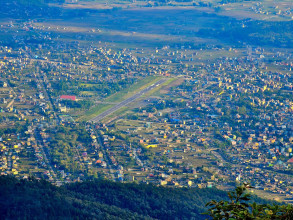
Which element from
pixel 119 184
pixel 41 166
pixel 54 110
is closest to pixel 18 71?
pixel 54 110

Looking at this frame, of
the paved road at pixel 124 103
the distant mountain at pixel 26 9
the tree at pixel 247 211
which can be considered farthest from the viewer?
the distant mountain at pixel 26 9

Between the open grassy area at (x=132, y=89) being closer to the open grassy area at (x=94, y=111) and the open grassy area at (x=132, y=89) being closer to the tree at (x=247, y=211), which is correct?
the open grassy area at (x=94, y=111)

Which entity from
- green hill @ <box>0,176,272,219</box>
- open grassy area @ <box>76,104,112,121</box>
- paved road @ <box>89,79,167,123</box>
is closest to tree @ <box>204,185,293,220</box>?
green hill @ <box>0,176,272,219</box>

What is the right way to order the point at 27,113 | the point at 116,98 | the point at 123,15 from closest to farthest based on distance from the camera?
the point at 27,113
the point at 116,98
the point at 123,15

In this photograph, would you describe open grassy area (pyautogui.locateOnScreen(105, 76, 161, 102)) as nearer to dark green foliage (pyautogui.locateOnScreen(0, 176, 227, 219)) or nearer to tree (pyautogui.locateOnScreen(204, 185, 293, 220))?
dark green foliage (pyautogui.locateOnScreen(0, 176, 227, 219))

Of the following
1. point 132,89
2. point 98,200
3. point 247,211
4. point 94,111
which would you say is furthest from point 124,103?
point 247,211

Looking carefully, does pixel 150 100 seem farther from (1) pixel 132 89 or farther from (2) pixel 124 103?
(1) pixel 132 89

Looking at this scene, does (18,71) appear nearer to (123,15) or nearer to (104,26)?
(104,26)

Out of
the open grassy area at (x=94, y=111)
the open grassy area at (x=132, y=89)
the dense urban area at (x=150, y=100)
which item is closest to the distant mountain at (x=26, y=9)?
the dense urban area at (x=150, y=100)
